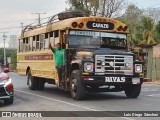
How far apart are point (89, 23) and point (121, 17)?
41763 mm

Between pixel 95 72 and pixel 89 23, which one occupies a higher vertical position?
pixel 89 23

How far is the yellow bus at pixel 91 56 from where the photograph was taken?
13320 mm

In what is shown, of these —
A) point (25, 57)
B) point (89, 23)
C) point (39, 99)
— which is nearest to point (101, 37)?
point (89, 23)

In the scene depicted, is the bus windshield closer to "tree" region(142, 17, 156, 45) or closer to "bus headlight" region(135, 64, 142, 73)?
"bus headlight" region(135, 64, 142, 73)

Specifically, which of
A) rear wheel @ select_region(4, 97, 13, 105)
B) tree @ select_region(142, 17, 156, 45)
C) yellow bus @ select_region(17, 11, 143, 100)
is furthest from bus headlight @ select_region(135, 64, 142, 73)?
tree @ select_region(142, 17, 156, 45)

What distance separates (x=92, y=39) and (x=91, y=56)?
4.89 feet

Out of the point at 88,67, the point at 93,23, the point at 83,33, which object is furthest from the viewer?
the point at 93,23

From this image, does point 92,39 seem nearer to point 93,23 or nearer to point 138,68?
point 93,23

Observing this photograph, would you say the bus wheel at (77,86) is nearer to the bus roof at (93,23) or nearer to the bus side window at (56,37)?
the bus roof at (93,23)

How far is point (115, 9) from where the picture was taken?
55312mm

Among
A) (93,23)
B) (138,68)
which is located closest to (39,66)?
(93,23)

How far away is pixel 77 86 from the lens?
13484mm

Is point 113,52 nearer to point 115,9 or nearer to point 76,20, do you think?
point 76,20

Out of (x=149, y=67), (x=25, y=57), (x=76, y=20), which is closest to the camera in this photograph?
(x=76, y=20)
